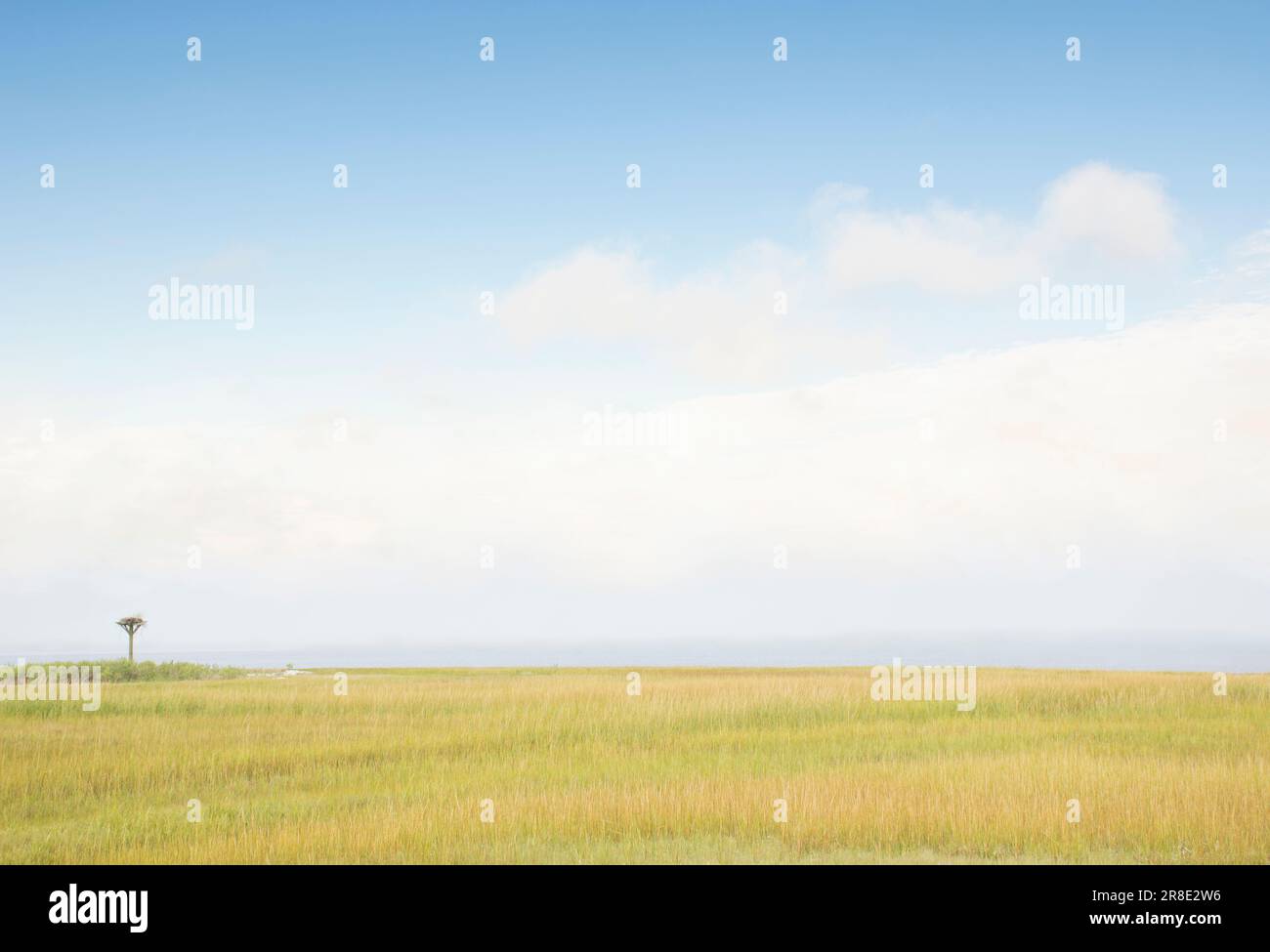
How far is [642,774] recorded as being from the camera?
17.6 metres

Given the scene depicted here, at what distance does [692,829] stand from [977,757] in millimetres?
8487

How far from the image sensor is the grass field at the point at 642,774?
12.1 m

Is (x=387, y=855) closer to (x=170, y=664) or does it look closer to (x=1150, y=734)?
(x=1150, y=734)

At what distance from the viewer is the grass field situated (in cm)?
1206
